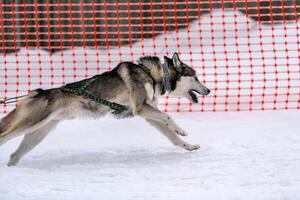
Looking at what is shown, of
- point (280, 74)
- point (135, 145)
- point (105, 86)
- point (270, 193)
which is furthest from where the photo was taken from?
point (280, 74)

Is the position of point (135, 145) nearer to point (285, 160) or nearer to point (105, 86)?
point (105, 86)

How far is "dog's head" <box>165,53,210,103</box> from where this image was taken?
5.96 m

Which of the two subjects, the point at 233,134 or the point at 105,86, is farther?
the point at 233,134

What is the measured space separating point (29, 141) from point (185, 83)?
5.72ft

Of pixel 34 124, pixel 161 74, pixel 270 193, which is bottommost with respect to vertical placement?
pixel 270 193

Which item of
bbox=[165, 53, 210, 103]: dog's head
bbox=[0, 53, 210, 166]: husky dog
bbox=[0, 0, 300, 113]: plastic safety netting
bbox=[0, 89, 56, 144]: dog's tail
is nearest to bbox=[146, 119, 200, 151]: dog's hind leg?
bbox=[0, 53, 210, 166]: husky dog

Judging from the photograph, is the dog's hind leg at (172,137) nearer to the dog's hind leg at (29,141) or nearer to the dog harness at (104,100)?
the dog harness at (104,100)

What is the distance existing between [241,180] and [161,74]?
1677 millimetres

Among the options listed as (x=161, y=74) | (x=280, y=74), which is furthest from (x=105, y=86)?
(x=280, y=74)

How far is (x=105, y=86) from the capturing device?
5.68 m

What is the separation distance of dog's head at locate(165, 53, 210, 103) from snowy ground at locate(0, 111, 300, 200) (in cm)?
58

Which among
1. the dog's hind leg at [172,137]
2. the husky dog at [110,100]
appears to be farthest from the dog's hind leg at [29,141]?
the dog's hind leg at [172,137]

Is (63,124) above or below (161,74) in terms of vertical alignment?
below

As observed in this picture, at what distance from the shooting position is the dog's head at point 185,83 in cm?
596
